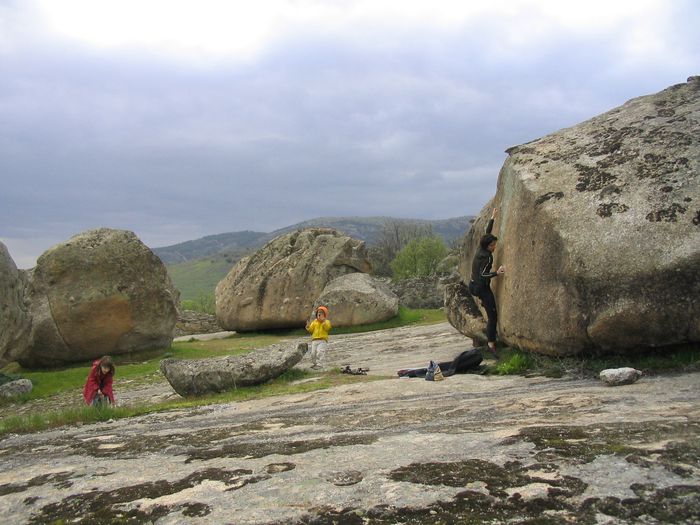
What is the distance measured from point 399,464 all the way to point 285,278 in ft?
112

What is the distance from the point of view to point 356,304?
36.0 metres

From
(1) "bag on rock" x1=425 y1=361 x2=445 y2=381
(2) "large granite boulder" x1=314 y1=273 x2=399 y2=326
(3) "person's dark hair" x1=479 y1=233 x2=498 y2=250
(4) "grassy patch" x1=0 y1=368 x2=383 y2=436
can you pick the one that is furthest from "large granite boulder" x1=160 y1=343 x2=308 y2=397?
(2) "large granite boulder" x1=314 y1=273 x2=399 y2=326

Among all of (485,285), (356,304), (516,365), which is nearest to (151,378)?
(485,285)

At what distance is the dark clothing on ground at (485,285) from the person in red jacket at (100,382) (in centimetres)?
971

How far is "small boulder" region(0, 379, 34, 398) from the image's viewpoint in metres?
22.0

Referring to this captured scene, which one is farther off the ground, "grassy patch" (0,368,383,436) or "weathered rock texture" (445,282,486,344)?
"weathered rock texture" (445,282,486,344)

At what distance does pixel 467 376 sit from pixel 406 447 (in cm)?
633

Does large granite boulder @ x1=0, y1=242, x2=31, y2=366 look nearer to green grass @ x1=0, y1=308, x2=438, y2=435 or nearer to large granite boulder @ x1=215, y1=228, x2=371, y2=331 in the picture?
green grass @ x1=0, y1=308, x2=438, y2=435

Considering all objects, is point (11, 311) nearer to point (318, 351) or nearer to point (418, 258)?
point (318, 351)

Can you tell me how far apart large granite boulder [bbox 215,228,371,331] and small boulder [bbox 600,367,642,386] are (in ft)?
97.9

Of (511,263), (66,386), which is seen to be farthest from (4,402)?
(511,263)

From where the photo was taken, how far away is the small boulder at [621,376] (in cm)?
1011

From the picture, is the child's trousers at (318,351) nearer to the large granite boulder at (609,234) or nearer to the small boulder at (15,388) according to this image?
the large granite boulder at (609,234)

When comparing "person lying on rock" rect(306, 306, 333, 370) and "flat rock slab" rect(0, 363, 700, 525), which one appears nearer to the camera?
"flat rock slab" rect(0, 363, 700, 525)
